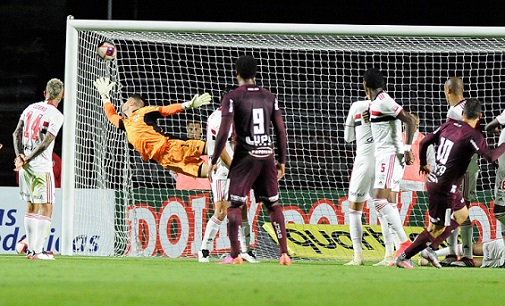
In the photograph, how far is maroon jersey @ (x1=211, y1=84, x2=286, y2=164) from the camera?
8602 millimetres

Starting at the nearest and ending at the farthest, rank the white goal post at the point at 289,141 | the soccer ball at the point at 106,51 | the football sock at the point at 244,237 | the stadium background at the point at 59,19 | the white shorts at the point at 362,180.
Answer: the white shorts at the point at 362,180
the football sock at the point at 244,237
the white goal post at the point at 289,141
the soccer ball at the point at 106,51
the stadium background at the point at 59,19

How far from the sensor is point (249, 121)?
28.5ft

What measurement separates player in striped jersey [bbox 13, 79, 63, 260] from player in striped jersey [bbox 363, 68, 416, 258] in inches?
125

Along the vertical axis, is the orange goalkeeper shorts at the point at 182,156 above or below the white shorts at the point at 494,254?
above

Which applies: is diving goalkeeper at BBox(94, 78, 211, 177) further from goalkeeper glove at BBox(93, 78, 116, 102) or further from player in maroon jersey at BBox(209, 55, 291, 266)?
player in maroon jersey at BBox(209, 55, 291, 266)

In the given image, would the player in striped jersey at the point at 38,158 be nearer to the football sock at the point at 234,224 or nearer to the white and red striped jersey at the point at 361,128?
the football sock at the point at 234,224

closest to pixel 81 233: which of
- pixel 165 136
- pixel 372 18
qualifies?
pixel 165 136

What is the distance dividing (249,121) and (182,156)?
2.62 metres

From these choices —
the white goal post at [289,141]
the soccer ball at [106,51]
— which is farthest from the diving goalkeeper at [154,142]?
the white goal post at [289,141]

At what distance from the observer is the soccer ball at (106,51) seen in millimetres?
11312

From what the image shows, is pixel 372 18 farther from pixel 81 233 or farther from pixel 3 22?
pixel 81 233

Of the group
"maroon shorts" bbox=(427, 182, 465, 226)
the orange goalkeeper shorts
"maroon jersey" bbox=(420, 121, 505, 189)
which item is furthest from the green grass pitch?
the orange goalkeeper shorts

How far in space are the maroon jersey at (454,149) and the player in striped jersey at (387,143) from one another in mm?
717

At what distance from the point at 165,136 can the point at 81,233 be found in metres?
1.60
